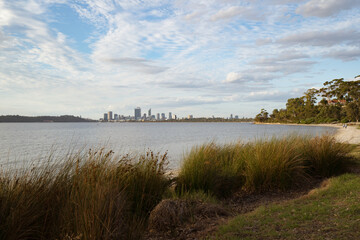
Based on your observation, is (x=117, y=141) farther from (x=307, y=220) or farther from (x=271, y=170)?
(x=307, y=220)

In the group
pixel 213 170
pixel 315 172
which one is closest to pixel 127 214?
pixel 213 170

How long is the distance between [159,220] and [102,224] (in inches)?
58.5

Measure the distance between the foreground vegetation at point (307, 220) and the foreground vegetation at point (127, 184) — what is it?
0.91 metres

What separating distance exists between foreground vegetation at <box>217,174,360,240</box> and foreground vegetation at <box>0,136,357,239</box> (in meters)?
0.91

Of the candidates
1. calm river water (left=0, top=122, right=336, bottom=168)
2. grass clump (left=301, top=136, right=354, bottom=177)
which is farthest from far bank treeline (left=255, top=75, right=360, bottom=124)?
grass clump (left=301, top=136, right=354, bottom=177)

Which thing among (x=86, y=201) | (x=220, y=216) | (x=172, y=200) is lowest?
(x=220, y=216)

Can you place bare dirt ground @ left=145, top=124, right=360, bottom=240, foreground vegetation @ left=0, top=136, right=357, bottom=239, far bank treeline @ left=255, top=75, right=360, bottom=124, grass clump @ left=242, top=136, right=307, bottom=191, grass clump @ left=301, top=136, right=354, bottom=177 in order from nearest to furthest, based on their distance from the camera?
foreground vegetation @ left=0, top=136, right=357, bottom=239
bare dirt ground @ left=145, top=124, right=360, bottom=240
grass clump @ left=242, top=136, right=307, bottom=191
grass clump @ left=301, top=136, right=354, bottom=177
far bank treeline @ left=255, top=75, right=360, bottom=124

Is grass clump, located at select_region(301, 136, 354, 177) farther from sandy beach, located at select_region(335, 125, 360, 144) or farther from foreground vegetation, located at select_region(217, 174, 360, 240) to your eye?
sandy beach, located at select_region(335, 125, 360, 144)

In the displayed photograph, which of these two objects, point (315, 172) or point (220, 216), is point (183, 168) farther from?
point (315, 172)

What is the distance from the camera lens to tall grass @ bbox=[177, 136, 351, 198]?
21.2 ft

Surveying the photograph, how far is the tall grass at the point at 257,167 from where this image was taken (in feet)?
21.2

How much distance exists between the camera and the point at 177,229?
14.5ft

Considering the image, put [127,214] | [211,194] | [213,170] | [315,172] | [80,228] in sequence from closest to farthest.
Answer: [80,228] → [127,214] → [211,194] → [213,170] → [315,172]

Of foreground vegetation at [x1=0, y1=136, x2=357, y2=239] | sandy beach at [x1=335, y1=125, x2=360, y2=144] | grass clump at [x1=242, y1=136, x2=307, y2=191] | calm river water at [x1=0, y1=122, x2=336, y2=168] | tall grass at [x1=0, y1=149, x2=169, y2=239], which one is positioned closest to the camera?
tall grass at [x1=0, y1=149, x2=169, y2=239]
